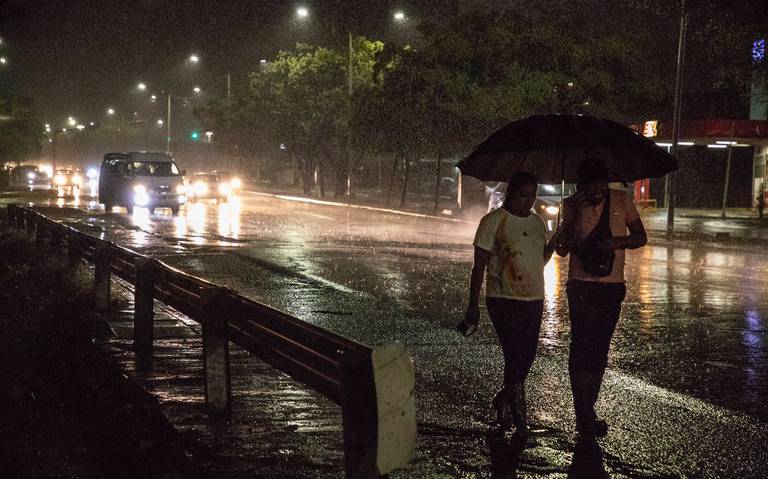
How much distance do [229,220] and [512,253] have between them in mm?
28367

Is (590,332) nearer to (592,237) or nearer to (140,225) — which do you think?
(592,237)

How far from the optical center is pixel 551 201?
89.7ft

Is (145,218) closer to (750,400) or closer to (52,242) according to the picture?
(52,242)

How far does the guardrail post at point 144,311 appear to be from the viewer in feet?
30.1

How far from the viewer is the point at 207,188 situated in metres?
51.4

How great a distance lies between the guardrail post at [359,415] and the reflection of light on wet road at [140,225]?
19387 mm

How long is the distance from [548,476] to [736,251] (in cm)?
2064

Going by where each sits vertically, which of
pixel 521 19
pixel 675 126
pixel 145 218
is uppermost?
pixel 521 19

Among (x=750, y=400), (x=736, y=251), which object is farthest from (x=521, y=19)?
(x=750, y=400)

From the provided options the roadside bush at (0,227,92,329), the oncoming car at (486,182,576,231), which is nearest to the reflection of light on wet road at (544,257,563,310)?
the oncoming car at (486,182,576,231)

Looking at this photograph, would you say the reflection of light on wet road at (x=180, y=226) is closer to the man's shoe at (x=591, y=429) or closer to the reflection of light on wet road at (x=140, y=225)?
the reflection of light on wet road at (x=140, y=225)

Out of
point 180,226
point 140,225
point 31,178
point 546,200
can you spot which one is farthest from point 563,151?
A: point 31,178

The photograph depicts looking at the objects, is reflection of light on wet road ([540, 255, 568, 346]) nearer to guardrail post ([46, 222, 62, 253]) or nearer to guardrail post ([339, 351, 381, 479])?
guardrail post ([339, 351, 381, 479])

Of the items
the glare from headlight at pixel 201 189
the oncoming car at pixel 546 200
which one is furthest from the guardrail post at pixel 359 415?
the glare from headlight at pixel 201 189
